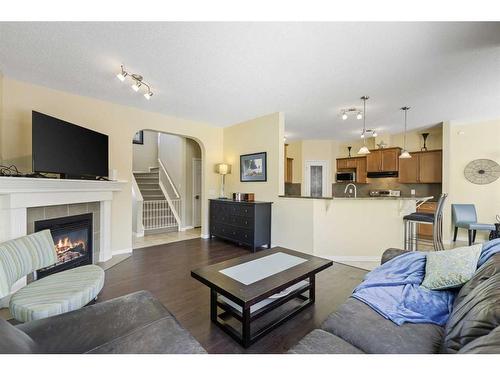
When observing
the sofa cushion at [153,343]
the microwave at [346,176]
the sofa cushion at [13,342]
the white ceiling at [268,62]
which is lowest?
the sofa cushion at [153,343]

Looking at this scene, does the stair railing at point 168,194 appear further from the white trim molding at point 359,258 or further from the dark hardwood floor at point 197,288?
the white trim molding at point 359,258

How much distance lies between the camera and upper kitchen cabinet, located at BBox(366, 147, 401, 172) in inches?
218

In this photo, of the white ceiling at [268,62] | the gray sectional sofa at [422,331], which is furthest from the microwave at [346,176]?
the gray sectional sofa at [422,331]

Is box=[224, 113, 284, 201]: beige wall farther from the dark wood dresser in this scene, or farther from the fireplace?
the fireplace

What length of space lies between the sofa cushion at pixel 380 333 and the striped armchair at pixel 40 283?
171cm

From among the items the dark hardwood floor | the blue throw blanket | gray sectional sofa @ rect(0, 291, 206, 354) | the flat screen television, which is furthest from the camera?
the flat screen television

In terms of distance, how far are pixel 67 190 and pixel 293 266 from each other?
2.86 meters

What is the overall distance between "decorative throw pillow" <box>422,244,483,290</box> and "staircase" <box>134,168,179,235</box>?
5.37 metres

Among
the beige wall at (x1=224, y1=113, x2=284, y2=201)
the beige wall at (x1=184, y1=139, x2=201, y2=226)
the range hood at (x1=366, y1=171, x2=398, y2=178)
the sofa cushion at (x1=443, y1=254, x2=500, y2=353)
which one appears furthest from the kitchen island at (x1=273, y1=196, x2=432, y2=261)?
the beige wall at (x1=184, y1=139, x2=201, y2=226)

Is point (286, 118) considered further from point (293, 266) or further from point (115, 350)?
point (115, 350)

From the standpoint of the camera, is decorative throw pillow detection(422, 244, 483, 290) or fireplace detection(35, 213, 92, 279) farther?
fireplace detection(35, 213, 92, 279)

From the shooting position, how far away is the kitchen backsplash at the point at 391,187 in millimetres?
5430
